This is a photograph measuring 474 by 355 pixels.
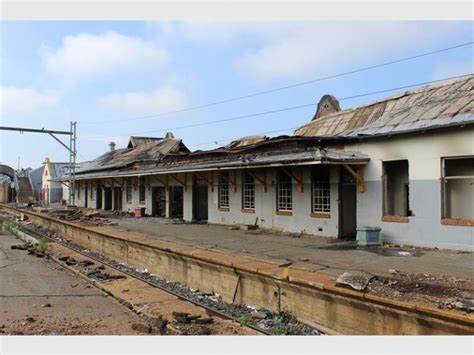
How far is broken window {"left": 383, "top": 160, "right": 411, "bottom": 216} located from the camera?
42.0ft

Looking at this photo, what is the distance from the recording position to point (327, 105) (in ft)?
90.3

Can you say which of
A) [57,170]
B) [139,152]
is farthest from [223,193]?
[57,170]

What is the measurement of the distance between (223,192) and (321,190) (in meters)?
6.17

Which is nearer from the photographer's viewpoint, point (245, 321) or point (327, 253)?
point (245, 321)

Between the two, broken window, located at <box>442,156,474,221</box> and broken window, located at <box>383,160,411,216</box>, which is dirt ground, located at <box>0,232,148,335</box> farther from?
broken window, located at <box>442,156,474,221</box>

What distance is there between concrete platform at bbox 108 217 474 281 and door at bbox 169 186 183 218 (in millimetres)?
8697

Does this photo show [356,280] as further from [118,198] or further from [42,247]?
[118,198]

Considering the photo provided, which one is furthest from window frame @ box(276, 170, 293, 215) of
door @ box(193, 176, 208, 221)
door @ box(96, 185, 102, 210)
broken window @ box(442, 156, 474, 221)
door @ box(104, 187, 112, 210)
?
door @ box(96, 185, 102, 210)

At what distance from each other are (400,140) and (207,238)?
667cm

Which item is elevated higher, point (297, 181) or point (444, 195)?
point (297, 181)

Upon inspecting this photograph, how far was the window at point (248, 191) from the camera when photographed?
57.9 ft

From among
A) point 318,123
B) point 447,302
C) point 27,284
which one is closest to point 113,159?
point 318,123

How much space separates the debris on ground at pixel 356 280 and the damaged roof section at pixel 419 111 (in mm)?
5059

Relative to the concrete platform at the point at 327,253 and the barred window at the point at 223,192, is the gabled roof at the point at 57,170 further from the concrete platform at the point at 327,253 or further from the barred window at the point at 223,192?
the concrete platform at the point at 327,253
